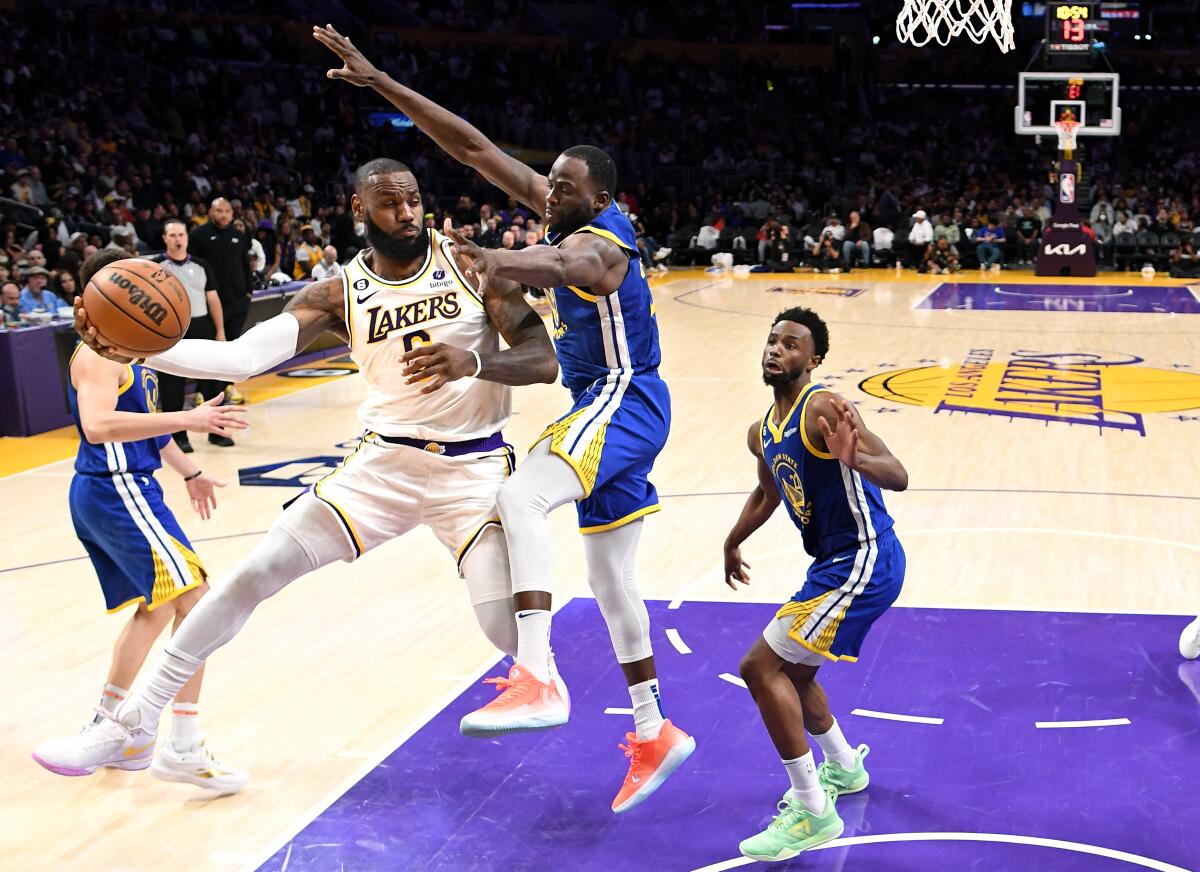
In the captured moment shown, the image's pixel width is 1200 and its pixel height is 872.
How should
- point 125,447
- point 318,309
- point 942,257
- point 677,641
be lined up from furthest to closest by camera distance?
point 942,257, point 677,641, point 125,447, point 318,309

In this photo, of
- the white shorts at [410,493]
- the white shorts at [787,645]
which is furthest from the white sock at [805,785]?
the white shorts at [410,493]

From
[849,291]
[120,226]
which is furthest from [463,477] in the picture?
[849,291]

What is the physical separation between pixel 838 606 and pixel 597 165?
1.50 meters

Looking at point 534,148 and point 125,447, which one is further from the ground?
point 534,148

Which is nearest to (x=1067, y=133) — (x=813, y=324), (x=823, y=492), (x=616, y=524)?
(x=813, y=324)

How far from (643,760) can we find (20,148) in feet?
57.3

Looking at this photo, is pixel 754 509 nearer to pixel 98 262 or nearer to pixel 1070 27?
pixel 98 262

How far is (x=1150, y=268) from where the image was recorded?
21.8m

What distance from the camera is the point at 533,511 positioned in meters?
4.04

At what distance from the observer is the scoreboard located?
21031 mm

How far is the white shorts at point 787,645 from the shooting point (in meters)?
4.00

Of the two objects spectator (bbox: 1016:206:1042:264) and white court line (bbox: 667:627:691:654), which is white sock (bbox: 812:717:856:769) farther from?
spectator (bbox: 1016:206:1042:264)

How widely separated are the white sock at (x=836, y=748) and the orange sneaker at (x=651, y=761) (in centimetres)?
43

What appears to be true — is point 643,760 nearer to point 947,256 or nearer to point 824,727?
point 824,727
